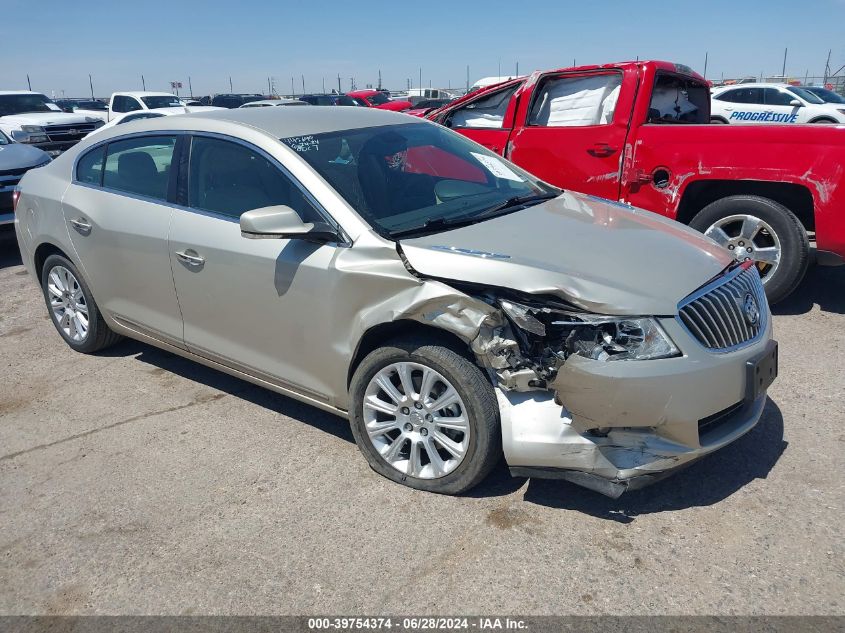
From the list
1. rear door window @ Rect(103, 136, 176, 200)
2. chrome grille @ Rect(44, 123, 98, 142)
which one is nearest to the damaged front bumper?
rear door window @ Rect(103, 136, 176, 200)

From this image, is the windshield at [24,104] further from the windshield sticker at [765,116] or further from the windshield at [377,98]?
the windshield sticker at [765,116]

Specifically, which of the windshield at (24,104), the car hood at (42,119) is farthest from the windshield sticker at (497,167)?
the windshield at (24,104)

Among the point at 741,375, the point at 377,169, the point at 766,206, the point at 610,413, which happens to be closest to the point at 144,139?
the point at 377,169

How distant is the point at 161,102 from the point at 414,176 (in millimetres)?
18342

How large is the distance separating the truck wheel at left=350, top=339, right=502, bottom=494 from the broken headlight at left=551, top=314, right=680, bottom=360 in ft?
1.47

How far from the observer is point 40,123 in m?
15.5

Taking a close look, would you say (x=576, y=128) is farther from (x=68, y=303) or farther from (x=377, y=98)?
(x=377, y=98)

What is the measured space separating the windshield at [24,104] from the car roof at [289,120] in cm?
1496

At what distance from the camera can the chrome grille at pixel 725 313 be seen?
2934 millimetres

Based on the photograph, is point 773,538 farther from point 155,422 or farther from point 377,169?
point 155,422

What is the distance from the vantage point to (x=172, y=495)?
3422 millimetres

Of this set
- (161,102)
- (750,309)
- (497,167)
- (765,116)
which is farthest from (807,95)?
(750,309)

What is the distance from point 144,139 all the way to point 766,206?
4.40 m

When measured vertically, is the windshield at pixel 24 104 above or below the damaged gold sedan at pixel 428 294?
above
